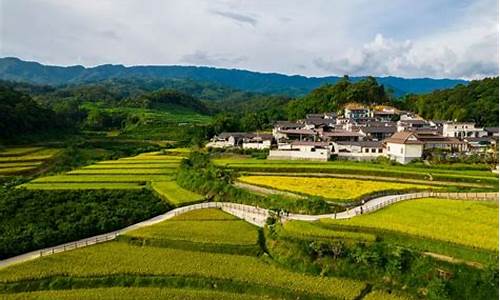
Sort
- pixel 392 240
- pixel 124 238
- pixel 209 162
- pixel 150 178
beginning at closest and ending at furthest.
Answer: pixel 392 240
pixel 124 238
pixel 150 178
pixel 209 162

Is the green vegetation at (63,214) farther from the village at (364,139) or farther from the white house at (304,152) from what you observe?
the village at (364,139)

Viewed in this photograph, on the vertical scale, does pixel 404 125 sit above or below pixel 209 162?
above

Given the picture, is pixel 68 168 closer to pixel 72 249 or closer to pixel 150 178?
pixel 150 178

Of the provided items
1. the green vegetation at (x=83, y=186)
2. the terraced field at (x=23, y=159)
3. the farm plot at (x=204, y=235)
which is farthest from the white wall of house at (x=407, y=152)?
the terraced field at (x=23, y=159)

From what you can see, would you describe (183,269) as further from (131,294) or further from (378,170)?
(378,170)

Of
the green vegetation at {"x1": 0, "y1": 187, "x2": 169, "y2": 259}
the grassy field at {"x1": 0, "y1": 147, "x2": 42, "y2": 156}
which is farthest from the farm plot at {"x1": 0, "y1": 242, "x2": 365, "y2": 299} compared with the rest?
the grassy field at {"x1": 0, "y1": 147, "x2": 42, "y2": 156}

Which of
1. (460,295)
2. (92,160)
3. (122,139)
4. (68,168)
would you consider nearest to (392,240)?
(460,295)

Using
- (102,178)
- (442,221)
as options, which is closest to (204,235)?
(442,221)
